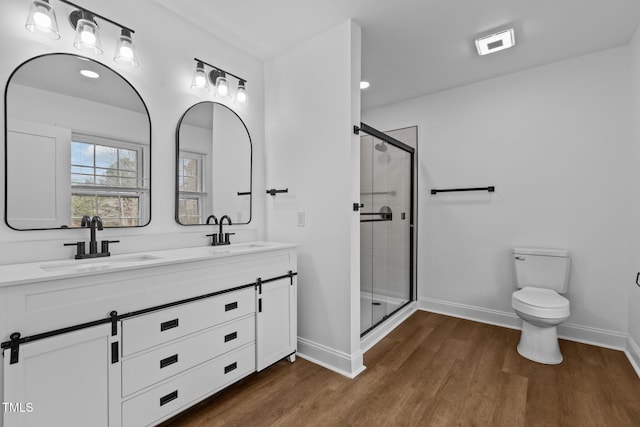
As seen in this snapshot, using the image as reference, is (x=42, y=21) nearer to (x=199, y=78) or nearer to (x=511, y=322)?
(x=199, y=78)

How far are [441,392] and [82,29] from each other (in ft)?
9.55

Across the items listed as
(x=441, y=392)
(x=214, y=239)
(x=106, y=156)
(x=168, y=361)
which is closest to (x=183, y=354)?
(x=168, y=361)

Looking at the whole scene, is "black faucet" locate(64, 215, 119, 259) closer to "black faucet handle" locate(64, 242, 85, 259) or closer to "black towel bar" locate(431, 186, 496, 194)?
"black faucet handle" locate(64, 242, 85, 259)

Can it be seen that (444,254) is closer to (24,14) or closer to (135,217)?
(135,217)

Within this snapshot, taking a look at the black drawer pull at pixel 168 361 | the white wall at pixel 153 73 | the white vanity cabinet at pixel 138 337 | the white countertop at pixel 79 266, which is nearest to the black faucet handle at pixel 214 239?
the white wall at pixel 153 73

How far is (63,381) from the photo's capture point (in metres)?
1.18

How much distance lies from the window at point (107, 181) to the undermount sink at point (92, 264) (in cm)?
22

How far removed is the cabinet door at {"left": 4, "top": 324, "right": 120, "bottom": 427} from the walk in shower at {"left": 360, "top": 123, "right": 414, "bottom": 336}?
177 cm

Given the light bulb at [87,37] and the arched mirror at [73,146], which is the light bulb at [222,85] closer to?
the arched mirror at [73,146]

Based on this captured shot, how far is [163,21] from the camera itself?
1983 millimetres

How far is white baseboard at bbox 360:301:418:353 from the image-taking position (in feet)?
8.08

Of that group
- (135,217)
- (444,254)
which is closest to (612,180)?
(444,254)

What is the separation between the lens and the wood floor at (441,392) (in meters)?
1.63

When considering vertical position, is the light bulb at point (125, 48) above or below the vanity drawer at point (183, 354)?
above
